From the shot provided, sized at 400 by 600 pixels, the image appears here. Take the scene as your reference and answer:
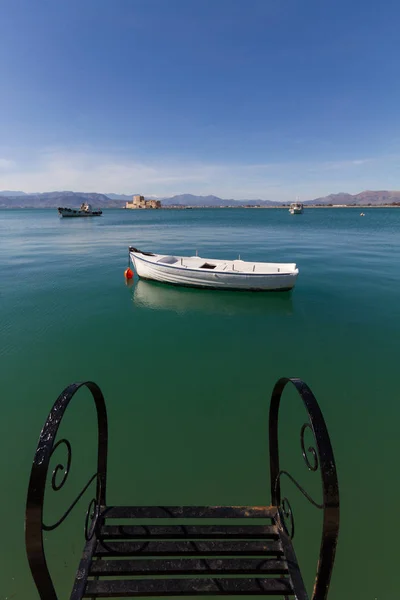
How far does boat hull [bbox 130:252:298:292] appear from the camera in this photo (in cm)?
2031

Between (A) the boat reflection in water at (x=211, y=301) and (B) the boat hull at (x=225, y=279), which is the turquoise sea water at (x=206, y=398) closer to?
(A) the boat reflection in water at (x=211, y=301)

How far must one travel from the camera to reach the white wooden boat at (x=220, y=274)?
20.4m

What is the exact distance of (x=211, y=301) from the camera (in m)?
20.1

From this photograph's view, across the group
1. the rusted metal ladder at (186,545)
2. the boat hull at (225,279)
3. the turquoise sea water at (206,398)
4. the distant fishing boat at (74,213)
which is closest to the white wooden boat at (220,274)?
the boat hull at (225,279)

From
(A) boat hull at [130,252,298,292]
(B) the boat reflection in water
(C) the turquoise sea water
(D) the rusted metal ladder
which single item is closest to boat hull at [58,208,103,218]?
(C) the turquoise sea water

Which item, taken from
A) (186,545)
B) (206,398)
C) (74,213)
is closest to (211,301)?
(206,398)

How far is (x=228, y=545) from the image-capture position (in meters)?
3.88

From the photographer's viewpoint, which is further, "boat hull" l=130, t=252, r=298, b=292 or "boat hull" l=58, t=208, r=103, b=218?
"boat hull" l=58, t=208, r=103, b=218

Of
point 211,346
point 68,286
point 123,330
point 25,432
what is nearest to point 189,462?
point 25,432

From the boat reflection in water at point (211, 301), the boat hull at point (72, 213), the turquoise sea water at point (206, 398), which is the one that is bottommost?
the turquoise sea water at point (206, 398)

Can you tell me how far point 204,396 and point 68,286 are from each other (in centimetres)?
1896

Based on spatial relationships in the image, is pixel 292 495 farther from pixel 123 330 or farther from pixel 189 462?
pixel 123 330

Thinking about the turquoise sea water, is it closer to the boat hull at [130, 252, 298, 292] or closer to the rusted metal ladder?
the boat hull at [130, 252, 298, 292]

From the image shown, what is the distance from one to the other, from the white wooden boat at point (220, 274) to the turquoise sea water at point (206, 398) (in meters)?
0.94
